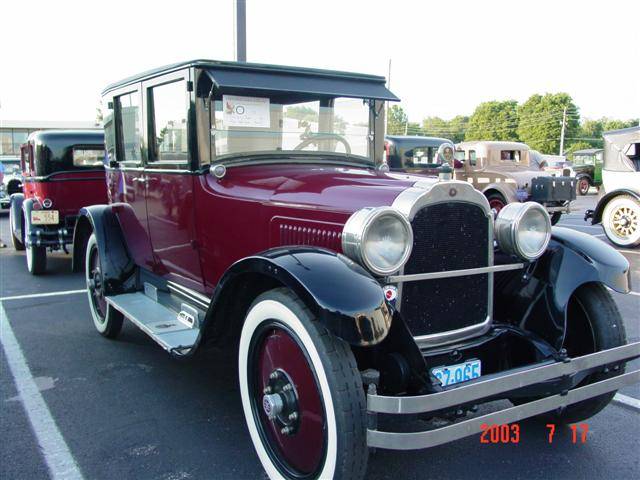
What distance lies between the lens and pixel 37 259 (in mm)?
7156

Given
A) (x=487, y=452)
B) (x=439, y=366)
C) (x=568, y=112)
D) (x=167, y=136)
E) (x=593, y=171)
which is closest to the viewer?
(x=439, y=366)

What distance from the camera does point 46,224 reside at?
7.31 meters

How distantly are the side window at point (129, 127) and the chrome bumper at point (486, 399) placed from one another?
2862 mm

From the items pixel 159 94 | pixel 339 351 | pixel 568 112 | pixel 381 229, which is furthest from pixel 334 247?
pixel 568 112

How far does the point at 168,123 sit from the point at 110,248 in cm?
130

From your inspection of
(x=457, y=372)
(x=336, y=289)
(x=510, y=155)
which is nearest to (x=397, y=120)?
(x=510, y=155)

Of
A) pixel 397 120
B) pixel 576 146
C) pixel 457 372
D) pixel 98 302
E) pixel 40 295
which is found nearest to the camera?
pixel 457 372

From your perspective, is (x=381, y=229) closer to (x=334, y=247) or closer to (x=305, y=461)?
(x=334, y=247)

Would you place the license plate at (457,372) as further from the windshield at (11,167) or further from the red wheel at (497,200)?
the windshield at (11,167)

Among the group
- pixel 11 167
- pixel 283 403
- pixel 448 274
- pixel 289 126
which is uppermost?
pixel 289 126

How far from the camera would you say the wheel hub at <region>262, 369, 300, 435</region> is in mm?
2375

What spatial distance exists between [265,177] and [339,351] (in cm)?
147

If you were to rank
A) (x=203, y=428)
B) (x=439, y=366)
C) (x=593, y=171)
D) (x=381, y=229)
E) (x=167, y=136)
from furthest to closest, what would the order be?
(x=593, y=171) → (x=167, y=136) → (x=203, y=428) → (x=439, y=366) → (x=381, y=229)

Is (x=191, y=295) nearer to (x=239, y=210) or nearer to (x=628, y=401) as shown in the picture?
(x=239, y=210)
